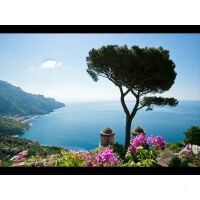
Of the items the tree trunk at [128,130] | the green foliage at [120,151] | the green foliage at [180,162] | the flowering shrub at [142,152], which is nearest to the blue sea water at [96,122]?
the tree trunk at [128,130]

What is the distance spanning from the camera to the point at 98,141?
544cm

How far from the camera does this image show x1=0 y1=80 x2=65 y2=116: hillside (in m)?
5.01

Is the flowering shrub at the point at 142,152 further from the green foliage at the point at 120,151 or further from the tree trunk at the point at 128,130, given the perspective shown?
the tree trunk at the point at 128,130

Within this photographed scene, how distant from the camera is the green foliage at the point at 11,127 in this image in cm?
487

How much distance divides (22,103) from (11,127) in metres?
0.70

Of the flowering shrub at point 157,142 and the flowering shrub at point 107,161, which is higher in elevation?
the flowering shrub at point 157,142

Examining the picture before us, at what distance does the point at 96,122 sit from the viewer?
628cm

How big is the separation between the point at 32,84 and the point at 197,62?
2.99 metres

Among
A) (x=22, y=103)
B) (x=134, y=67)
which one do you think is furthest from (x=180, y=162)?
(x=22, y=103)

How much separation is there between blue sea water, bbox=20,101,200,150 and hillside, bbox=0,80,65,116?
24 cm

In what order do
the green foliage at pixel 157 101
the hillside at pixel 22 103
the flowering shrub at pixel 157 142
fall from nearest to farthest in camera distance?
the flowering shrub at pixel 157 142
the hillside at pixel 22 103
the green foliage at pixel 157 101

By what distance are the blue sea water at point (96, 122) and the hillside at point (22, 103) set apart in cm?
24

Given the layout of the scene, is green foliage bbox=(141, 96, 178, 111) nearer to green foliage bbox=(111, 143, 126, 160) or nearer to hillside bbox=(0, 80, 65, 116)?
green foliage bbox=(111, 143, 126, 160)
